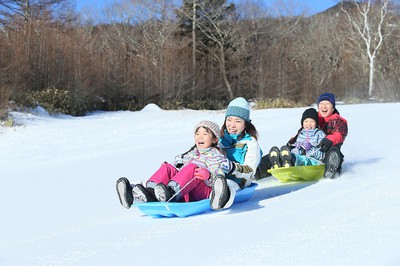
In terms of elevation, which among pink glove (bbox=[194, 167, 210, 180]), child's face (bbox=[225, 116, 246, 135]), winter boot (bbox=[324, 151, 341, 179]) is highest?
child's face (bbox=[225, 116, 246, 135])

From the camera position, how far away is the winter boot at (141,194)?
338 cm

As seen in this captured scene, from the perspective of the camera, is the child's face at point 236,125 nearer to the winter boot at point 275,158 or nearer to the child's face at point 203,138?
the child's face at point 203,138

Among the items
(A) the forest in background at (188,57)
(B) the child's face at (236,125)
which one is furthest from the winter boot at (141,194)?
(A) the forest in background at (188,57)

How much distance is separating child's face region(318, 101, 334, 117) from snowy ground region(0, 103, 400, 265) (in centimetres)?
64

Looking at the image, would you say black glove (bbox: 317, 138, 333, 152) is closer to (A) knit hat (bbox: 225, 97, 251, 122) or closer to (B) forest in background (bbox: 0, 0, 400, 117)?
(A) knit hat (bbox: 225, 97, 251, 122)

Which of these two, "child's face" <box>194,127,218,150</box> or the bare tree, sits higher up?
the bare tree

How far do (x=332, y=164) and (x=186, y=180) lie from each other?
1909mm

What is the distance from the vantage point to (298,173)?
4.74 m

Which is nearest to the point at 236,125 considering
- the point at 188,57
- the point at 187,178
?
the point at 187,178

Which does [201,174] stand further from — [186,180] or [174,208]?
[174,208]

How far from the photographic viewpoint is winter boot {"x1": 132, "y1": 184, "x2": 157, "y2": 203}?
133 inches

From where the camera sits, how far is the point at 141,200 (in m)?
3.40

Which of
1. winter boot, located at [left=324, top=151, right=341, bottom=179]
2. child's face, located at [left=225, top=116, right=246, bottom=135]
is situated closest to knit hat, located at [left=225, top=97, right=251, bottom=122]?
child's face, located at [left=225, top=116, right=246, bottom=135]

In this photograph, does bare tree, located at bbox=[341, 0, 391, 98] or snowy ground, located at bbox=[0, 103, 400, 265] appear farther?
bare tree, located at bbox=[341, 0, 391, 98]
